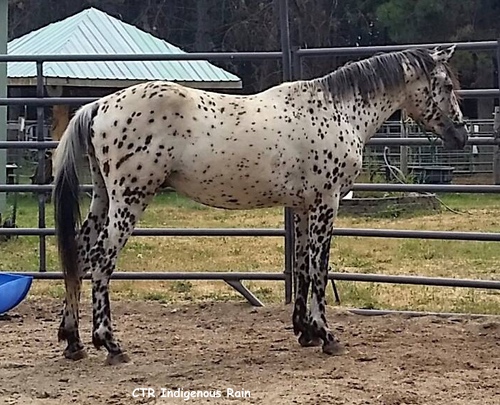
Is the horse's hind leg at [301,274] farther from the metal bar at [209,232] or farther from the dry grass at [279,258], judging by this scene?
the dry grass at [279,258]

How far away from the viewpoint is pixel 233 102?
15.0 ft

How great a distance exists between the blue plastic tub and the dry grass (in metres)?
1.61

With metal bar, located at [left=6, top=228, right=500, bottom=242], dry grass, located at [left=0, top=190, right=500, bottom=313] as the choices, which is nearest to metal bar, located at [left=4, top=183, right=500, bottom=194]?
metal bar, located at [left=6, top=228, right=500, bottom=242]

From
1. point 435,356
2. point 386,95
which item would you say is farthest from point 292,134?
point 435,356

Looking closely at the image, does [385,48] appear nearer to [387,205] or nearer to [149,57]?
[149,57]

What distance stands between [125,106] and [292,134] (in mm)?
864

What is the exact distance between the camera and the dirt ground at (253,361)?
12.7 ft

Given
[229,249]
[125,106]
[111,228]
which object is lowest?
[229,249]

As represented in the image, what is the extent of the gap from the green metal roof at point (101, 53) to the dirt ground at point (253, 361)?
29.9 ft

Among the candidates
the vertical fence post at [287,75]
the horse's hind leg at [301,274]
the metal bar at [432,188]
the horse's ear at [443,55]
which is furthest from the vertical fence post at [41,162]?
the horse's ear at [443,55]

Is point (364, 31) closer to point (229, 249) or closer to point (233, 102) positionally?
point (229, 249)

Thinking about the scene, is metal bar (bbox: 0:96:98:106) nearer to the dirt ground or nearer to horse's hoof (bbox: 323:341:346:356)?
the dirt ground

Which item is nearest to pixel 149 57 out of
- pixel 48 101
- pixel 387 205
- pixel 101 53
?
pixel 48 101

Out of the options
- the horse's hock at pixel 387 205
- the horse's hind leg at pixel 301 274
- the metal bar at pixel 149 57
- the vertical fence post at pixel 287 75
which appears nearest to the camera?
the horse's hind leg at pixel 301 274
